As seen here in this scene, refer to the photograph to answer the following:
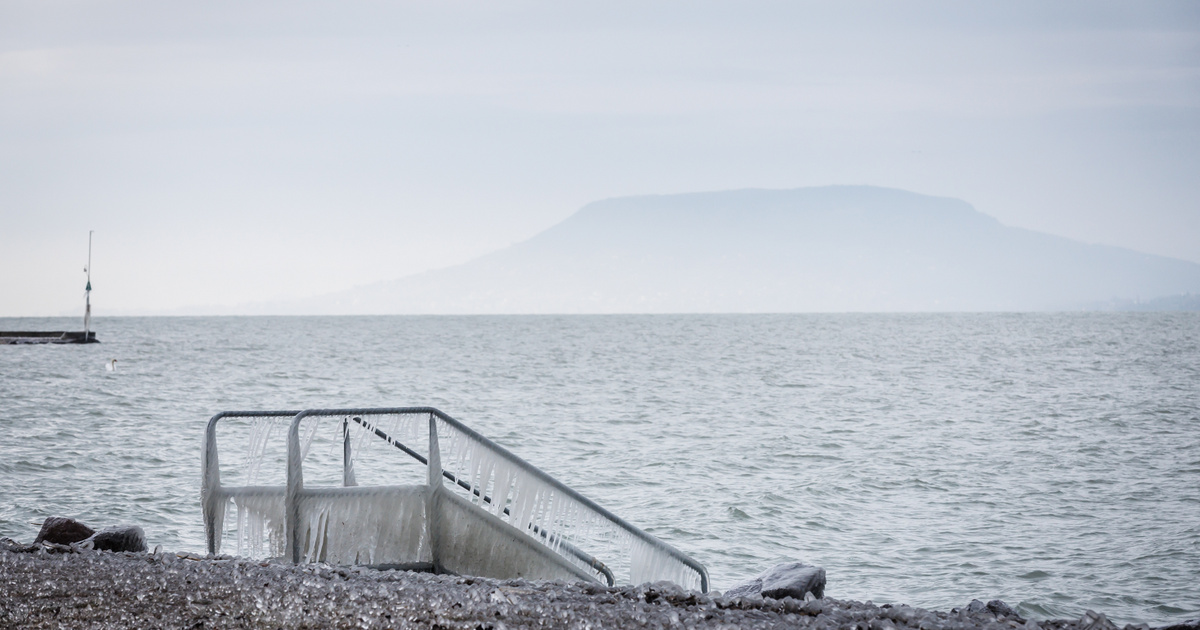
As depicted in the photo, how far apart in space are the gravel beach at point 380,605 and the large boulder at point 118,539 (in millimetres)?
1720

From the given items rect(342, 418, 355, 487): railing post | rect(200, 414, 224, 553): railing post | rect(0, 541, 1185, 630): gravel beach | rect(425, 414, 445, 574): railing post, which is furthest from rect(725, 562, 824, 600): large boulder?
rect(200, 414, 224, 553): railing post

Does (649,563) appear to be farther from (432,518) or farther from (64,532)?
(64,532)

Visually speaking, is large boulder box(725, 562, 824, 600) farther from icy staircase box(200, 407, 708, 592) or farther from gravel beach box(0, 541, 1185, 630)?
gravel beach box(0, 541, 1185, 630)

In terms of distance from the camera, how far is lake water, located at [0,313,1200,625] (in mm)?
13766

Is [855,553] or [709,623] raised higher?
[709,623]

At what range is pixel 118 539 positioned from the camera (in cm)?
910

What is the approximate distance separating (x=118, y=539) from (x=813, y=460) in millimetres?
17666

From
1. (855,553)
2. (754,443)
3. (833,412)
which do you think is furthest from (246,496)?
(833,412)

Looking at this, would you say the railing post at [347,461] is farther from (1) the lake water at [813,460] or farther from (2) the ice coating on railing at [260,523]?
(1) the lake water at [813,460]

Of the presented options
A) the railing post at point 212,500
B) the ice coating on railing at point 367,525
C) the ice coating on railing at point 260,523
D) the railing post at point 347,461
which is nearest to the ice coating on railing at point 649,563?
the ice coating on railing at point 367,525

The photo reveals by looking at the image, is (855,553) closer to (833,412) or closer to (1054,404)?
(833,412)

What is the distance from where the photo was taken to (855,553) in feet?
47.0

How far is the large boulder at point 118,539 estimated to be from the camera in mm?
9023

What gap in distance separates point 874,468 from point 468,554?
16182mm
